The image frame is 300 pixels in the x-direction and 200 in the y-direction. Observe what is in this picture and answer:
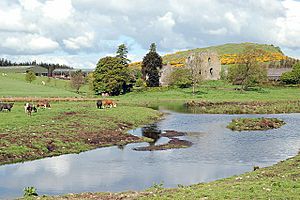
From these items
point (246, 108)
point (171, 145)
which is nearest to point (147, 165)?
point (171, 145)

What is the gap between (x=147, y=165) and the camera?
28.1 meters

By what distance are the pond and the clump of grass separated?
5103 mm

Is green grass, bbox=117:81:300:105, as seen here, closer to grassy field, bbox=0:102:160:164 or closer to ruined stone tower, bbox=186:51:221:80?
ruined stone tower, bbox=186:51:221:80

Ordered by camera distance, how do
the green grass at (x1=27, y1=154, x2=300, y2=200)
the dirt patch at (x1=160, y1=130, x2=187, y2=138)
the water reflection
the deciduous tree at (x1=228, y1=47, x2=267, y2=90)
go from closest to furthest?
the green grass at (x1=27, y1=154, x2=300, y2=200) → the water reflection → the dirt patch at (x1=160, y1=130, x2=187, y2=138) → the deciduous tree at (x1=228, y1=47, x2=267, y2=90)

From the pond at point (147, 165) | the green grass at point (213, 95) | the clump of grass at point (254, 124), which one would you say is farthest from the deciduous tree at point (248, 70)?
the pond at point (147, 165)

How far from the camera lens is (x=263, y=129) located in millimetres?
47344

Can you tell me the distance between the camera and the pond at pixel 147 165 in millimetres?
23094

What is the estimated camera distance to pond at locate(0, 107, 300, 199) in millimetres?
23094

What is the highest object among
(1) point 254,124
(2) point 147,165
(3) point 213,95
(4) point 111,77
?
(4) point 111,77

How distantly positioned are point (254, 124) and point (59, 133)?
23622 millimetres

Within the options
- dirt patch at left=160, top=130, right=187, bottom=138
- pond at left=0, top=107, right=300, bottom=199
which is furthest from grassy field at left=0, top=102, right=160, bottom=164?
dirt patch at left=160, top=130, right=187, bottom=138

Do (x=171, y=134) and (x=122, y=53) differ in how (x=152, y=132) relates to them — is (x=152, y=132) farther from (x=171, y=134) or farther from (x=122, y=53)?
(x=122, y=53)

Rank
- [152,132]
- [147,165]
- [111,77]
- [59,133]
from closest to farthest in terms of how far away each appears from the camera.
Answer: [147,165], [59,133], [152,132], [111,77]

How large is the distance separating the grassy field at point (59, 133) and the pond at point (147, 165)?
4.56ft
